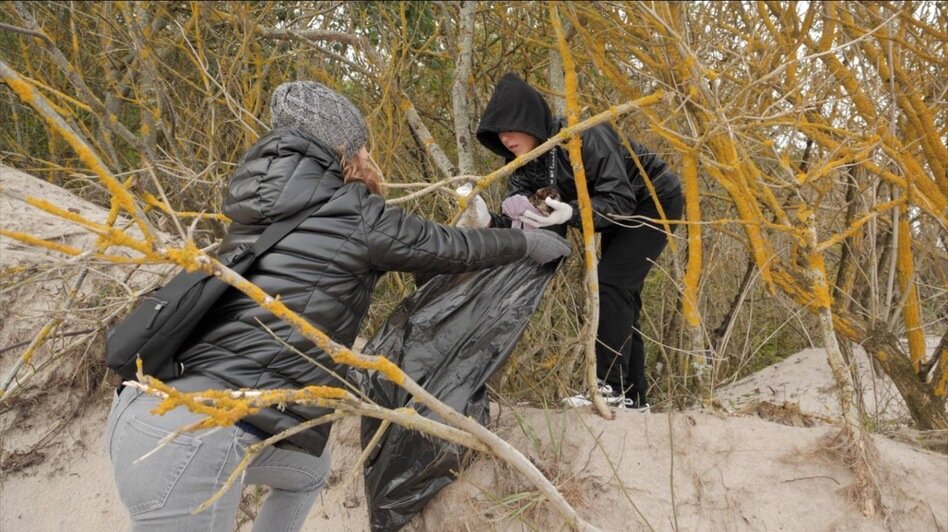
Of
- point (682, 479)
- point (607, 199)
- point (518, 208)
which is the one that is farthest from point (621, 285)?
point (682, 479)

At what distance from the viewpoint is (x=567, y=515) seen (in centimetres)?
194

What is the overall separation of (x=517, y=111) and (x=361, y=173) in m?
0.93

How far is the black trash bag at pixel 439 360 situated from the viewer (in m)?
2.51

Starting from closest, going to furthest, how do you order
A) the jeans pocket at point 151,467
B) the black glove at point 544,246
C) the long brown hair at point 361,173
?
1. the jeans pocket at point 151,467
2. the long brown hair at point 361,173
3. the black glove at point 544,246

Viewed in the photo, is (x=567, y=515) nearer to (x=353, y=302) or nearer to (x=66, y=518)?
(x=353, y=302)

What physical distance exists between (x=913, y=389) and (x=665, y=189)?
4.10ft

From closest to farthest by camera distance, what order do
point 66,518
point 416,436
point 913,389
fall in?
1. point 416,436
2. point 913,389
3. point 66,518

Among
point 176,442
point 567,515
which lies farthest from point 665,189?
point 176,442

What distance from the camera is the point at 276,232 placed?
1.83m

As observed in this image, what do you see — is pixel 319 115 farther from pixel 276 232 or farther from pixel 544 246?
pixel 544 246

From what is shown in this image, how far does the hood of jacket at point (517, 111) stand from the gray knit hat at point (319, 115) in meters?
0.88

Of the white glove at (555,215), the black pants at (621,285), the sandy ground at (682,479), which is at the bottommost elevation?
the sandy ground at (682,479)

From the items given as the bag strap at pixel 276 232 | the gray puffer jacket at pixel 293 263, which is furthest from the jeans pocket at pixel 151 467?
the bag strap at pixel 276 232

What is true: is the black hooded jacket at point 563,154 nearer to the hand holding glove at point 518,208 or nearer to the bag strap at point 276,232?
the hand holding glove at point 518,208
